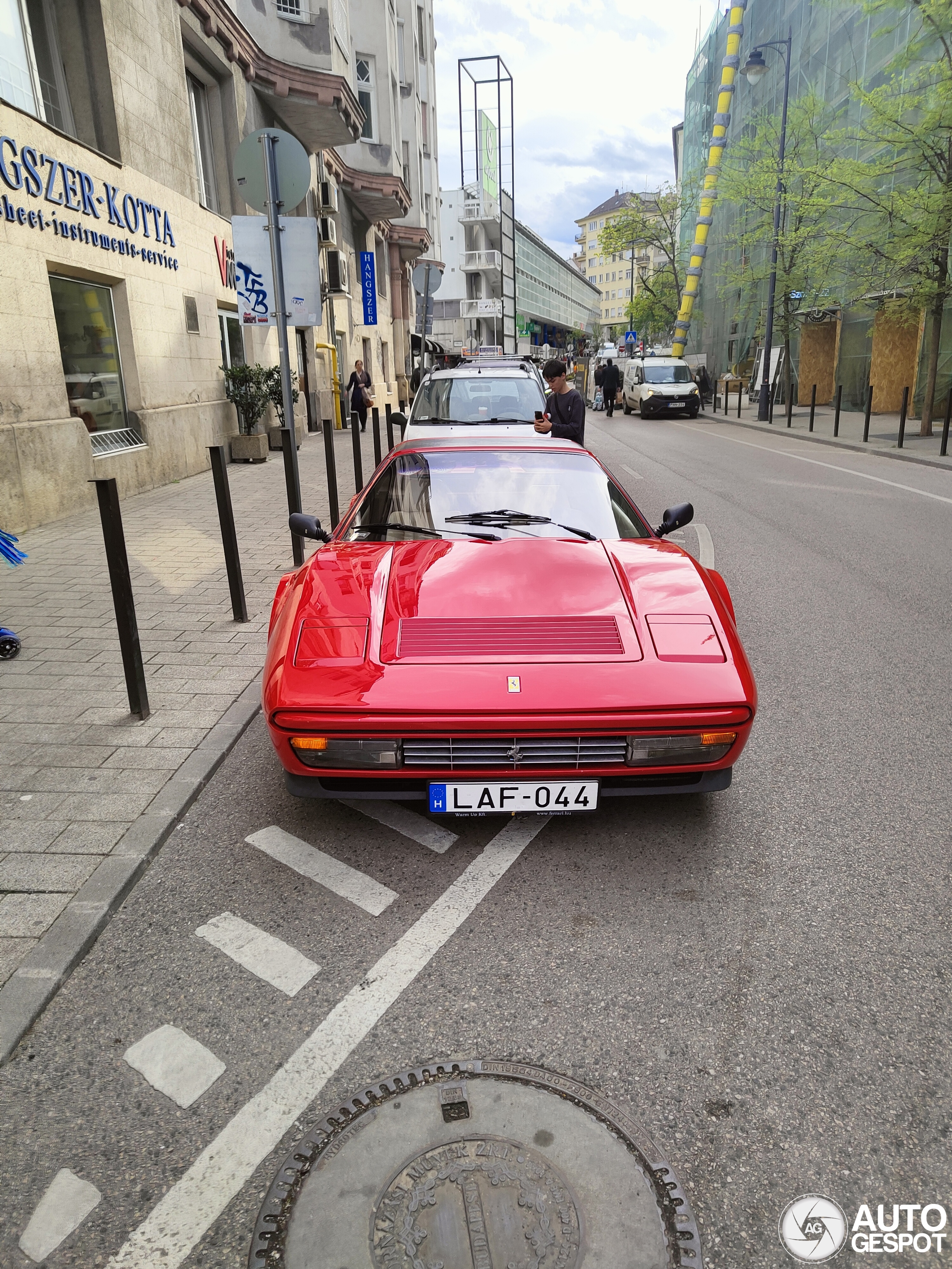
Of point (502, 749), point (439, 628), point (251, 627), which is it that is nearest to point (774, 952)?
point (502, 749)

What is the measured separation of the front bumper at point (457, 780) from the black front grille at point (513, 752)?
0.12ft

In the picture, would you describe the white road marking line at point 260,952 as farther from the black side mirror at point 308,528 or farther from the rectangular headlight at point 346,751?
the black side mirror at point 308,528

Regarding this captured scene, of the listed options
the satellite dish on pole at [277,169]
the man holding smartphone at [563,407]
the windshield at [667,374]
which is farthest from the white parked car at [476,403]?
the windshield at [667,374]

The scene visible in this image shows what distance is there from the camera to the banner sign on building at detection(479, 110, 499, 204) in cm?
7819

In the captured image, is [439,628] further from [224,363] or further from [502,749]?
[224,363]

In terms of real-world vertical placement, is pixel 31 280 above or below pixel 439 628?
above

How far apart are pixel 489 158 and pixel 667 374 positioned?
63.7m

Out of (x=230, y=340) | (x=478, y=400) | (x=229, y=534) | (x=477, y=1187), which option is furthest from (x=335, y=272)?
(x=477, y=1187)

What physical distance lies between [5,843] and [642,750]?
2.26m

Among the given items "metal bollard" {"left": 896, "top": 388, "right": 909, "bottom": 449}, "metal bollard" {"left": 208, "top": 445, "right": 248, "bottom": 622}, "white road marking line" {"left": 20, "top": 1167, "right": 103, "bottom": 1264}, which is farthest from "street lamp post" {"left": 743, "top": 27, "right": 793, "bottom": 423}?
"white road marking line" {"left": 20, "top": 1167, "right": 103, "bottom": 1264}

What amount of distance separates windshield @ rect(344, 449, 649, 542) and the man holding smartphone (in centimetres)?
388

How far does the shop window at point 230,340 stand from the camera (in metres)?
16.1

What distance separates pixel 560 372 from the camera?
8586 mm

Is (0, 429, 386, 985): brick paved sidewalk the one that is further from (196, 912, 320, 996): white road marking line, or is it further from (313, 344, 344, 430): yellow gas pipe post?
(313, 344, 344, 430): yellow gas pipe post
